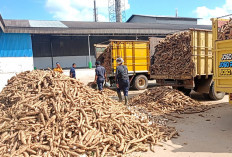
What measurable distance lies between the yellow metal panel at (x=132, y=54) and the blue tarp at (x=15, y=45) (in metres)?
12.8

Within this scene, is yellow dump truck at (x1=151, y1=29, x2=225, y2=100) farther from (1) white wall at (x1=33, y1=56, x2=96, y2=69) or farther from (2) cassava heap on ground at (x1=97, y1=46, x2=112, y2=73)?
(1) white wall at (x1=33, y1=56, x2=96, y2=69)

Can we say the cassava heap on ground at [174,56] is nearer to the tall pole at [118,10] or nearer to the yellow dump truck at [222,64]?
the yellow dump truck at [222,64]

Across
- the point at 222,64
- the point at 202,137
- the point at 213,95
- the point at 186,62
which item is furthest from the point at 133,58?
the point at 202,137

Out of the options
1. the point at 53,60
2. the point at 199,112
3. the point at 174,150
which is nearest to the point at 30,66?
the point at 53,60

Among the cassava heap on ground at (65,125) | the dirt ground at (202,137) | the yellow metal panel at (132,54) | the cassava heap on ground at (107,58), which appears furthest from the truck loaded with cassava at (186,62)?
the cassava heap on ground at (65,125)

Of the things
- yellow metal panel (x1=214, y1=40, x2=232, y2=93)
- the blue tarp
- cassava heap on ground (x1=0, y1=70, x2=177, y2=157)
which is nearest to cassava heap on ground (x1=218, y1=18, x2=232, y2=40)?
yellow metal panel (x1=214, y1=40, x2=232, y2=93)

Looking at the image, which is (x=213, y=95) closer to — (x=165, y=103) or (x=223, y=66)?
(x=165, y=103)

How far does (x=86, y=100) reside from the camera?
4828mm

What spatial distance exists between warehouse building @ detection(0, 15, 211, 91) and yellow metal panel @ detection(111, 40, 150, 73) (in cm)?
776

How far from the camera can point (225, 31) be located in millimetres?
5180

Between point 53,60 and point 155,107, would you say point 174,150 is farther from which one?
point 53,60

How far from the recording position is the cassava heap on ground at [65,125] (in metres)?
3.71

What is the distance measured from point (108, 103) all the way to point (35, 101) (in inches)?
71.7

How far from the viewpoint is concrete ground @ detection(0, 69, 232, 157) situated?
384 centimetres
